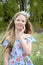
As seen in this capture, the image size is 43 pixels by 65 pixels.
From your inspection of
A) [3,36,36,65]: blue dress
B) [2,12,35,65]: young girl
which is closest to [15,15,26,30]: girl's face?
[2,12,35,65]: young girl

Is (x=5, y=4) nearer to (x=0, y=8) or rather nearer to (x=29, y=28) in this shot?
(x=0, y=8)

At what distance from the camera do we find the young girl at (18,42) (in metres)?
2.25

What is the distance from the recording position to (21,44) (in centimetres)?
225

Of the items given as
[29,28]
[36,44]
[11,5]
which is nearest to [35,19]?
[11,5]

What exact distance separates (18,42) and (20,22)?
0.59 feet

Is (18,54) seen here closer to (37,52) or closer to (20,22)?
Result: (20,22)

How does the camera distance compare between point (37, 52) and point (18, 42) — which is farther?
point (37, 52)

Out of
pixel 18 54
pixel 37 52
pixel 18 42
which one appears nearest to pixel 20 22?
pixel 18 42

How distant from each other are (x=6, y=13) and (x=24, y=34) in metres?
4.09

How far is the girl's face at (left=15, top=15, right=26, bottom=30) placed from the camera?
2.25m

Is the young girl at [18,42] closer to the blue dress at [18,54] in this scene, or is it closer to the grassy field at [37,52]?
the blue dress at [18,54]

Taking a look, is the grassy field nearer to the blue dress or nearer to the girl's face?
the blue dress

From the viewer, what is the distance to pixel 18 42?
90.0 inches

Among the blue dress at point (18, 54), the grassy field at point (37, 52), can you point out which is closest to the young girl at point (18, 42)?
the blue dress at point (18, 54)
